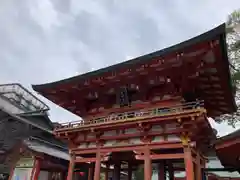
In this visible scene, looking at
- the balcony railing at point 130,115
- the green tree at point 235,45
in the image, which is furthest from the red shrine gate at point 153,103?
the green tree at point 235,45

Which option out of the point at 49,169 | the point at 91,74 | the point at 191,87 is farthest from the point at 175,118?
the point at 49,169

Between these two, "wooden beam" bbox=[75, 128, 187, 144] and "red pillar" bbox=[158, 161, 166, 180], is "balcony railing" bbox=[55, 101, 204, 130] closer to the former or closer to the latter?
"wooden beam" bbox=[75, 128, 187, 144]

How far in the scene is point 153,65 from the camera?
997 centimetres

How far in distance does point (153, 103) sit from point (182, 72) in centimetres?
216

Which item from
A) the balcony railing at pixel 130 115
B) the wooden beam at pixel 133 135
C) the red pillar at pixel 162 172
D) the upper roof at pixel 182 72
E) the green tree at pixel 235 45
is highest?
the green tree at pixel 235 45

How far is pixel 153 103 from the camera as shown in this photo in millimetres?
11227

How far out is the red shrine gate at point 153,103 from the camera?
354 inches

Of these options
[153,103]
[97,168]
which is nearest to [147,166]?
[97,168]

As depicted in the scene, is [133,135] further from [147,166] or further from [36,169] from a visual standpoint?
[36,169]

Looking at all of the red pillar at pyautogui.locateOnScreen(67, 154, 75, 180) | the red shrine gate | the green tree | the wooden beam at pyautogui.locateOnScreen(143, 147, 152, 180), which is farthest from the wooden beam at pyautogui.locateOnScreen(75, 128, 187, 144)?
the green tree

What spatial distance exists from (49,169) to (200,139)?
10.7 meters

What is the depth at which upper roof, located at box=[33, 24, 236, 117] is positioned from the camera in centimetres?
841

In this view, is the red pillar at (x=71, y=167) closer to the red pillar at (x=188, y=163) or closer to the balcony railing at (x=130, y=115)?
the balcony railing at (x=130, y=115)

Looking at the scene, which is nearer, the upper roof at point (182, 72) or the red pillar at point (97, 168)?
the upper roof at point (182, 72)
